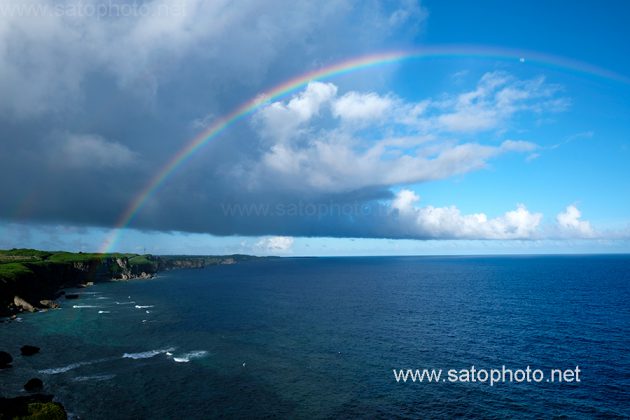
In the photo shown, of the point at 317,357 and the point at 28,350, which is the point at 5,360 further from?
the point at 317,357

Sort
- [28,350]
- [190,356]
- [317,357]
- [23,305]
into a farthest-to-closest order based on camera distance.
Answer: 1. [23,305]
2. [190,356]
3. [317,357]
4. [28,350]

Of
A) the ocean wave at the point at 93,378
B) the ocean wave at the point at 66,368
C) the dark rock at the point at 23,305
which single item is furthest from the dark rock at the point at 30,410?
the dark rock at the point at 23,305

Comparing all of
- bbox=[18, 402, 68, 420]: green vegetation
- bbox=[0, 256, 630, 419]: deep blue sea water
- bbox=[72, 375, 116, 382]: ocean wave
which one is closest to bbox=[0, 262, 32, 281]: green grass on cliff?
bbox=[0, 256, 630, 419]: deep blue sea water

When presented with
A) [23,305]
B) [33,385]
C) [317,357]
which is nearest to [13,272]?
[23,305]

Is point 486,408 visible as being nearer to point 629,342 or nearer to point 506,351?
point 506,351

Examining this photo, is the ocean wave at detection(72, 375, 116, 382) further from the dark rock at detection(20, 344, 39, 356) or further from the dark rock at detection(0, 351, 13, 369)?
the dark rock at detection(20, 344, 39, 356)

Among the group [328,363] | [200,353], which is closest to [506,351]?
[328,363]

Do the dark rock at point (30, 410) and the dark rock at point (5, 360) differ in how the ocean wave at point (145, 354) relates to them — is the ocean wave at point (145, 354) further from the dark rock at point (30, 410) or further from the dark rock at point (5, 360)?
the dark rock at point (30, 410)

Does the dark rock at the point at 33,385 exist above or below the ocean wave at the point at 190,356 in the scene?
above
